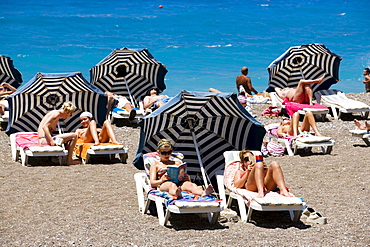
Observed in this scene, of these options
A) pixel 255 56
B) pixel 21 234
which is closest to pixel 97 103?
pixel 21 234

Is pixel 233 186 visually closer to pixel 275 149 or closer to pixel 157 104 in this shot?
pixel 275 149

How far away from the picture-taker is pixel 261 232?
6.31 meters

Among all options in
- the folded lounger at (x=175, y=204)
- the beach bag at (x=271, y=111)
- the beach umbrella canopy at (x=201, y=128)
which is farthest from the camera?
the beach bag at (x=271, y=111)

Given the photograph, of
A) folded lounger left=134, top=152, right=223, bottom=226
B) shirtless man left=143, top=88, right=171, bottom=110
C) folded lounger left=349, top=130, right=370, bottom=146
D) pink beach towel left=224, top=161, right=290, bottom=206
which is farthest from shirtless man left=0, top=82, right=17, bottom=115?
folded lounger left=349, top=130, right=370, bottom=146

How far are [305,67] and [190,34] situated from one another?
22.6 m

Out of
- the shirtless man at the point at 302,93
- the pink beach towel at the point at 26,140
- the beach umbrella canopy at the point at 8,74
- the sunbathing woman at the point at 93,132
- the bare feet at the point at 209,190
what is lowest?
the bare feet at the point at 209,190

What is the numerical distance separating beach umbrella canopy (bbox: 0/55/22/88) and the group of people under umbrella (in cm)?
180

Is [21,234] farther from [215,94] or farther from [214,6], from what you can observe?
[214,6]

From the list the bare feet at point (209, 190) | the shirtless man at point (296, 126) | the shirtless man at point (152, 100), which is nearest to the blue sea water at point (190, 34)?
the shirtless man at point (152, 100)

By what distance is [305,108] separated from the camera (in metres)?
12.4

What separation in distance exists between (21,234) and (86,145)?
351 cm

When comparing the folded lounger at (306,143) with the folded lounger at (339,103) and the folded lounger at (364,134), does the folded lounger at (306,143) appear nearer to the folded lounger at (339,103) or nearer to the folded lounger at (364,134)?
the folded lounger at (364,134)

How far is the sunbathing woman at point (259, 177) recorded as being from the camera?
6.81 metres

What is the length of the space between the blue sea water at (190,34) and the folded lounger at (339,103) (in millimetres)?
10516
